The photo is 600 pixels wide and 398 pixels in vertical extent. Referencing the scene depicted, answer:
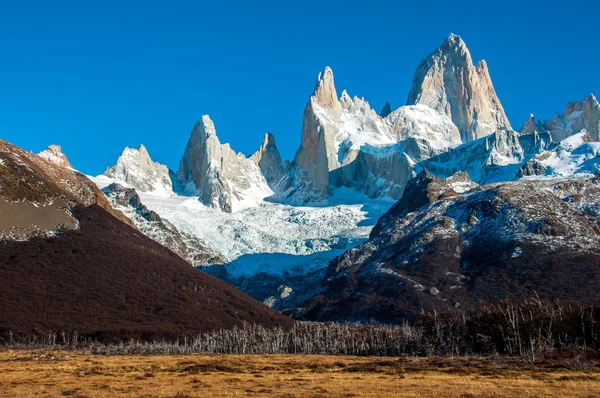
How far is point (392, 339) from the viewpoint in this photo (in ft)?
585

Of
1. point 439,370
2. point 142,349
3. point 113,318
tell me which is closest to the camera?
point 439,370

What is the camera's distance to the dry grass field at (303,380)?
2341 inches

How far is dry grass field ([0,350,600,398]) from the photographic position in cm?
5947

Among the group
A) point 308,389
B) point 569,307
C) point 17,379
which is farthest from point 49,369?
point 569,307

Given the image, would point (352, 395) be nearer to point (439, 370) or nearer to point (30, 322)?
point (439, 370)

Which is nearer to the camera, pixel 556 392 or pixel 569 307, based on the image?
pixel 556 392

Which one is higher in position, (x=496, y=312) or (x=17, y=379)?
(x=496, y=312)

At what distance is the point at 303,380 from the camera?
72.3m

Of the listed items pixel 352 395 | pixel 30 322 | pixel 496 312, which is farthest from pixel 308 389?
pixel 30 322

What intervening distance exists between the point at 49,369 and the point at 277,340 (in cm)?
9544

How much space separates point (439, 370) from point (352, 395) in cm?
2792

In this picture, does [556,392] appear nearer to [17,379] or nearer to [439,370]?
[439,370]

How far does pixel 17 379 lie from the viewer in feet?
253

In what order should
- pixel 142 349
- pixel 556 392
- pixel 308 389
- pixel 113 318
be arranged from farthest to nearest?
pixel 113 318, pixel 142 349, pixel 308 389, pixel 556 392
